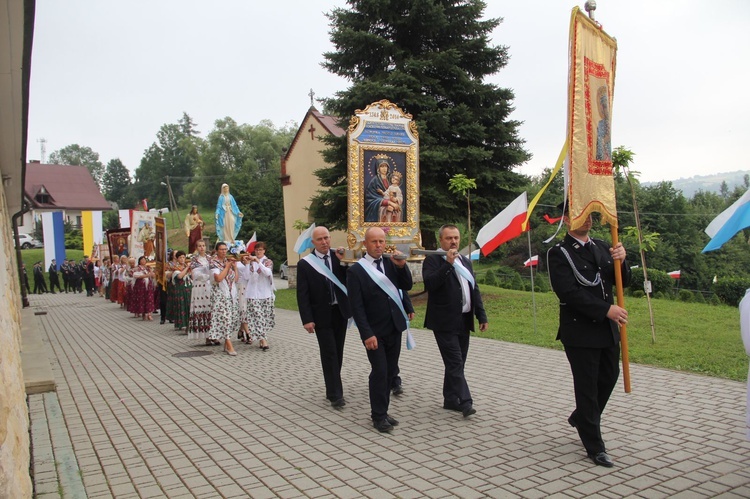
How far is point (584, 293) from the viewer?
500 centimetres

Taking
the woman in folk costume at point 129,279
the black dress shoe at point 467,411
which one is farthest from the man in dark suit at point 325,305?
the woman in folk costume at point 129,279

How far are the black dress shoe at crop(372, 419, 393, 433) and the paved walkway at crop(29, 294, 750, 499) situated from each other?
72 mm

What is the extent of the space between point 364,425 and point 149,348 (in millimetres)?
7935

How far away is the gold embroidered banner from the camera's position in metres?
5.21

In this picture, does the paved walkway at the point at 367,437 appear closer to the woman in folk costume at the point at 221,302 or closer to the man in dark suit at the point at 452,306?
the man in dark suit at the point at 452,306

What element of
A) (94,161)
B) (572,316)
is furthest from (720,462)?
(94,161)

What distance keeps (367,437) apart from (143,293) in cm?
1589

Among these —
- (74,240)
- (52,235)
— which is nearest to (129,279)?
(52,235)

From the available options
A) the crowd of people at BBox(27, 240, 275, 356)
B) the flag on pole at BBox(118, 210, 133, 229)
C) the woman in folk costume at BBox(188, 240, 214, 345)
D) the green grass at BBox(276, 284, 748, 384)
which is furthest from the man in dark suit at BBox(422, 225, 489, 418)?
the flag on pole at BBox(118, 210, 133, 229)

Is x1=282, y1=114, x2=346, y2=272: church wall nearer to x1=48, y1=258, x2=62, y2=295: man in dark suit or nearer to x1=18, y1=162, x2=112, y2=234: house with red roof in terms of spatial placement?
x1=48, y1=258, x2=62, y2=295: man in dark suit

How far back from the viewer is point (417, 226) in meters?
19.3

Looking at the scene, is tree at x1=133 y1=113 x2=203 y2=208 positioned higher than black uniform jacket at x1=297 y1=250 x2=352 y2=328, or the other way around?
tree at x1=133 y1=113 x2=203 y2=208

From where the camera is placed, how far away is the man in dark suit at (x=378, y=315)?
6.22 metres

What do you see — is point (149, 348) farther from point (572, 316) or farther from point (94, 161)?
point (94, 161)
